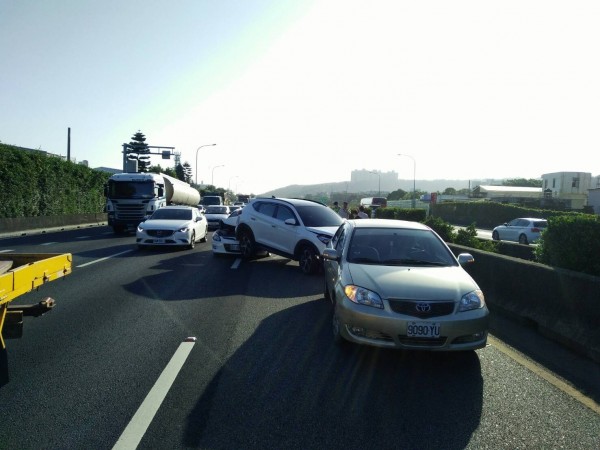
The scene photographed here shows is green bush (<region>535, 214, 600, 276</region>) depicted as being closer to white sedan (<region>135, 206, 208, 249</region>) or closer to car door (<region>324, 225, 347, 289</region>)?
car door (<region>324, 225, 347, 289</region>)

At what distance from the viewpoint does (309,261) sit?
12.8 meters

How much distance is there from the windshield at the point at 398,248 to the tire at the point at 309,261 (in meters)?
5.29

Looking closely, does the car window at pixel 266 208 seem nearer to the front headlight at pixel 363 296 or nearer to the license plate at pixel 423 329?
the front headlight at pixel 363 296

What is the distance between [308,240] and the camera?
12.9 meters

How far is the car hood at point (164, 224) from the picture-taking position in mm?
17172

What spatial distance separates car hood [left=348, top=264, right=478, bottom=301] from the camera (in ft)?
18.1

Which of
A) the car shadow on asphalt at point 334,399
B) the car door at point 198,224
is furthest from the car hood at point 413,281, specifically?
the car door at point 198,224

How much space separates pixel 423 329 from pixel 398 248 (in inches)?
76.3

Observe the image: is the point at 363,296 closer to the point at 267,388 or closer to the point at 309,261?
the point at 267,388

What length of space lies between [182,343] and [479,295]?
136 inches

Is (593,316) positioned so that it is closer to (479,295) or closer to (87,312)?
(479,295)

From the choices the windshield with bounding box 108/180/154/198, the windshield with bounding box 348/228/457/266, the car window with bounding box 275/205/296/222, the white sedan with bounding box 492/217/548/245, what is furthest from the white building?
the windshield with bounding box 348/228/457/266

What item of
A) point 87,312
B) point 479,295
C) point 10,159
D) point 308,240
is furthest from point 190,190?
point 479,295

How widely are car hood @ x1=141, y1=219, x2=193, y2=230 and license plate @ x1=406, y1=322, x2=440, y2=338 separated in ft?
42.7
